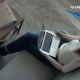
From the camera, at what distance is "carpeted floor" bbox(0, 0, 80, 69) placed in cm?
169

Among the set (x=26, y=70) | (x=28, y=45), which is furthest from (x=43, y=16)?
(x=26, y=70)

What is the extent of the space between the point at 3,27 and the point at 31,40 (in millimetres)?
280

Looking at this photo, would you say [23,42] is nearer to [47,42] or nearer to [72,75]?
[47,42]

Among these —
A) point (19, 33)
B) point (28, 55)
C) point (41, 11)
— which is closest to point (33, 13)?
point (41, 11)

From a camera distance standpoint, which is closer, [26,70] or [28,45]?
[26,70]

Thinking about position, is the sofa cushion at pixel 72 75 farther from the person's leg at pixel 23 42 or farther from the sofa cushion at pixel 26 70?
the person's leg at pixel 23 42

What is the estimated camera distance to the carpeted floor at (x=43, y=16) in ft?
5.54

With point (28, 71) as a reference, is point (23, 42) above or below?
above

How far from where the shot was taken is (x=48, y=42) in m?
1.10

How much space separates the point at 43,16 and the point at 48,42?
0.78 metres

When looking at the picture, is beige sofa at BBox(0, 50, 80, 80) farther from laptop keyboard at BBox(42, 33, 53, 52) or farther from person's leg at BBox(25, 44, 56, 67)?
laptop keyboard at BBox(42, 33, 53, 52)

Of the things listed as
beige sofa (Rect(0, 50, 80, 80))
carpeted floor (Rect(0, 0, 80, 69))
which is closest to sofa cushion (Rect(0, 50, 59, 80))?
beige sofa (Rect(0, 50, 80, 80))

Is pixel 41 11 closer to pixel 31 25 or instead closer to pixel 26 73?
pixel 31 25

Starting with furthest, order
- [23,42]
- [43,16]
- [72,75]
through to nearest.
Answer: [43,16], [23,42], [72,75]
